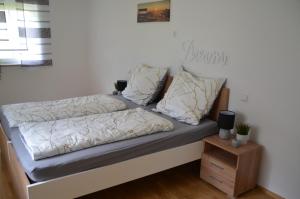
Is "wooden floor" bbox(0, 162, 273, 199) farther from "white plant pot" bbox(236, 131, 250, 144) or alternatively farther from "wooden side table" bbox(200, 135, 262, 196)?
"white plant pot" bbox(236, 131, 250, 144)

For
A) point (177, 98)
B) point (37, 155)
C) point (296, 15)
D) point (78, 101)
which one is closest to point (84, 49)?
point (78, 101)

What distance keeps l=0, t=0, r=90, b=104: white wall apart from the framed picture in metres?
1.57

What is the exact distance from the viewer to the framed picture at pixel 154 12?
3.10 metres

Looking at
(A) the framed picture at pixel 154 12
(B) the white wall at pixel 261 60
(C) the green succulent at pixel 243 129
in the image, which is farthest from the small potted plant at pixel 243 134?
(A) the framed picture at pixel 154 12

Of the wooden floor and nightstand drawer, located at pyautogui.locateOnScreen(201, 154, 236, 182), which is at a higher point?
nightstand drawer, located at pyautogui.locateOnScreen(201, 154, 236, 182)

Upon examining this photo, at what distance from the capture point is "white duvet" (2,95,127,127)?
7.92 feet

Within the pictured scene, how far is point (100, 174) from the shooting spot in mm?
1919

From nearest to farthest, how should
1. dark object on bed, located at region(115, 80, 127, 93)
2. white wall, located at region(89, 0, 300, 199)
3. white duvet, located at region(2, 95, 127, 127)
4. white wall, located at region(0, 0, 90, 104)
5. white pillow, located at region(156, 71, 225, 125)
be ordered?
white wall, located at region(89, 0, 300, 199) → white duvet, located at region(2, 95, 127, 127) → white pillow, located at region(156, 71, 225, 125) → dark object on bed, located at region(115, 80, 127, 93) → white wall, located at region(0, 0, 90, 104)

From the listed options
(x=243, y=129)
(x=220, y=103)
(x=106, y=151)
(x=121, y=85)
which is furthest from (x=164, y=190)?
(x=121, y=85)

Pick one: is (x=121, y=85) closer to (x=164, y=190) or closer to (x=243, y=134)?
(x=164, y=190)

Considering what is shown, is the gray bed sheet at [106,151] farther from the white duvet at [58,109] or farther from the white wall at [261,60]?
the white wall at [261,60]

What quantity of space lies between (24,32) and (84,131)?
268 cm

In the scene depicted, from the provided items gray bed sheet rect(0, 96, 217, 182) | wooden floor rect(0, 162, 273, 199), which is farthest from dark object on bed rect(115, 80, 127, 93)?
wooden floor rect(0, 162, 273, 199)

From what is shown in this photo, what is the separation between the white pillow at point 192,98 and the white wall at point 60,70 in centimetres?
256
